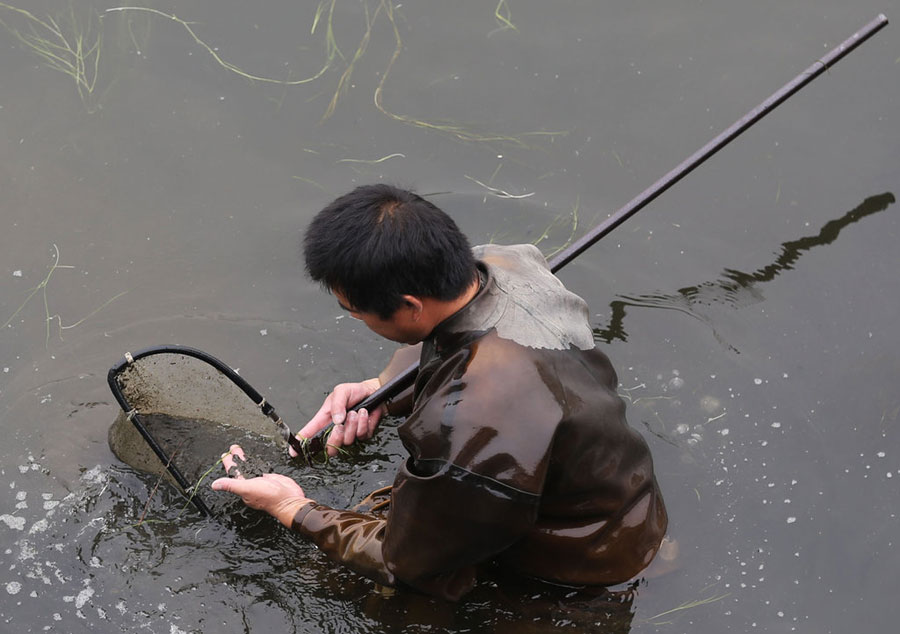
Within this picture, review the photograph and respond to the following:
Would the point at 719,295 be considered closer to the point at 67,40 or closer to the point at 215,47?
the point at 215,47

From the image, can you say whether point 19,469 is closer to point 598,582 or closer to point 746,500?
point 598,582

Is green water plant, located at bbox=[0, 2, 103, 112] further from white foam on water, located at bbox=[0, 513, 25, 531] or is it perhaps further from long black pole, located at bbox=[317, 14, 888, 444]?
long black pole, located at bbox=[317, 14, 888, 444]

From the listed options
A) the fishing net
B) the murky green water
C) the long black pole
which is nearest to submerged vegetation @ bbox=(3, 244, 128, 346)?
the murky green water

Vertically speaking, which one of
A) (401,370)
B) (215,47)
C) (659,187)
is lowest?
(401,370)

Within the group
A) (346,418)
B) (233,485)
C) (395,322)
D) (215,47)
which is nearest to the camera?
(395,322)

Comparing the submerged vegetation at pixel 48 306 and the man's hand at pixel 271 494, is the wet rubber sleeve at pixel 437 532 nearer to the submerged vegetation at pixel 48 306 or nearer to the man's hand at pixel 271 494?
the man's hand at pixel 271 494

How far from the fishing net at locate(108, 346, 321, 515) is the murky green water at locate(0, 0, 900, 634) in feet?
0.32

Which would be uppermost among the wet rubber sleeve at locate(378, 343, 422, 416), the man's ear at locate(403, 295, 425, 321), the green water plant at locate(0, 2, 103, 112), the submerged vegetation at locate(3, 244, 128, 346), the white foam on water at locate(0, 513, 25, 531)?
the man's ear at locate(403, 295, 425, 321)

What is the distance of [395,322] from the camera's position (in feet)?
9.74

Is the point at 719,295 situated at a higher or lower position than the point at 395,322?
lower

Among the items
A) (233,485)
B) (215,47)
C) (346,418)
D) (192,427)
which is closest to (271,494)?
(233,485)

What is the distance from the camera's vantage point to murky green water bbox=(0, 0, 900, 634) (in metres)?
4.01

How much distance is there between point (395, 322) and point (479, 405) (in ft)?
1.23

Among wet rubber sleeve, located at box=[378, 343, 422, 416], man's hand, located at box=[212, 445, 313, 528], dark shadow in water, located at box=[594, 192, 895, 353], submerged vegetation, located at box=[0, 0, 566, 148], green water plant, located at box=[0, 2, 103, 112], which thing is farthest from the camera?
green water plant, located at box=[0, 2, 103, 112]
